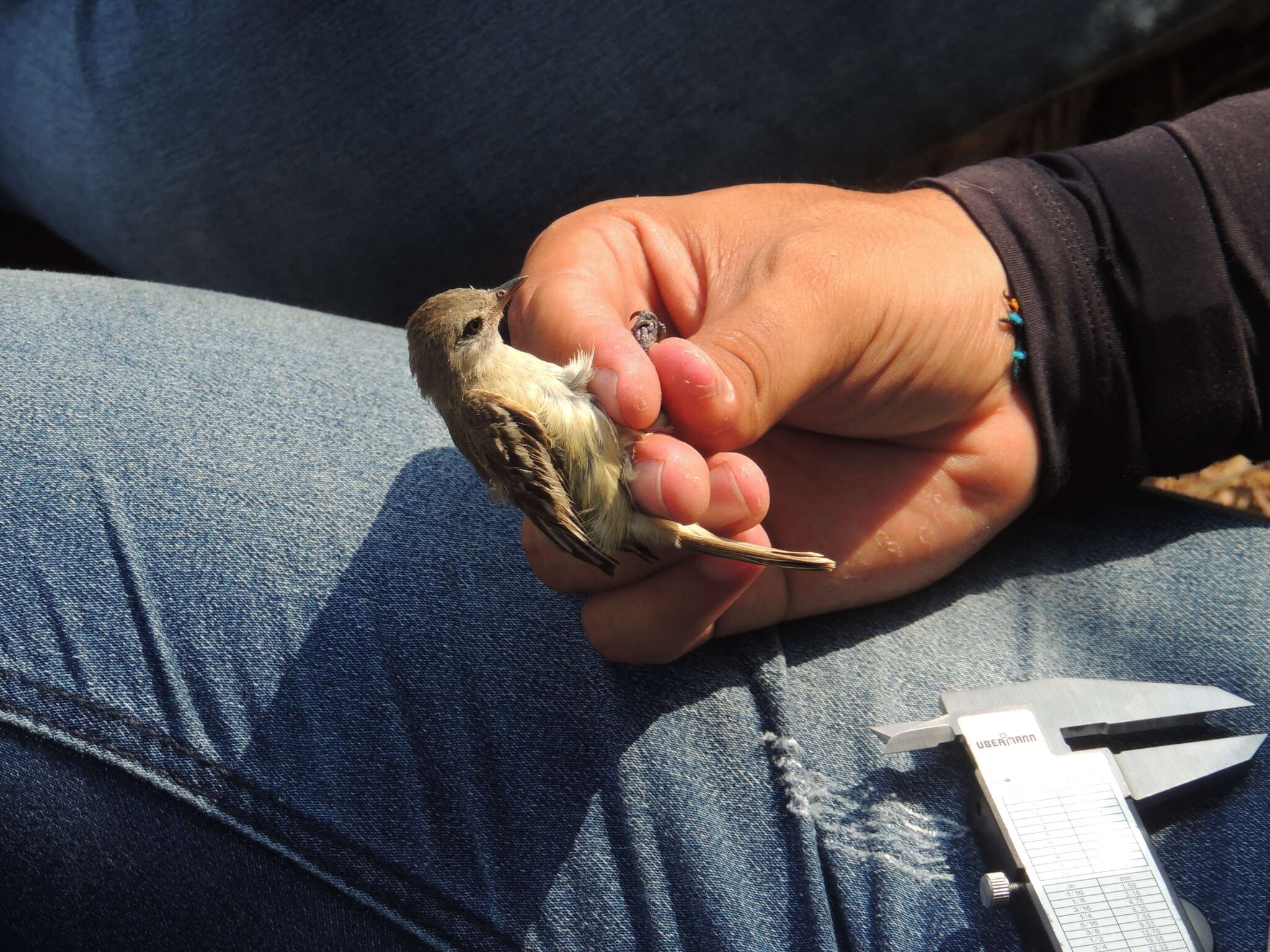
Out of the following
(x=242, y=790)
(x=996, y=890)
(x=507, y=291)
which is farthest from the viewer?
(x=507, y=291)

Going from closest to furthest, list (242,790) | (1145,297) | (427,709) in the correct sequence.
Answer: (242,790) → (427,709) → (1145,297)

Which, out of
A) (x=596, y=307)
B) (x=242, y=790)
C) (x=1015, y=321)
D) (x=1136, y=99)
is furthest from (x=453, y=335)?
(x=1136, y=99)

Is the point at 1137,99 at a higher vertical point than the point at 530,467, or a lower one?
higher

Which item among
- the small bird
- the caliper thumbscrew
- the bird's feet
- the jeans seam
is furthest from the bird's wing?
the caliper thumbscrew

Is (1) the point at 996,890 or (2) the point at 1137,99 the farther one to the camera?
(2) the point at 1137,99

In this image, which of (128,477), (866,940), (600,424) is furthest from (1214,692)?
(128,477)

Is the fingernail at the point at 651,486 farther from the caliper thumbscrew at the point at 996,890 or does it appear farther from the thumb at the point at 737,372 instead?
the caliper thumbscrew at the point at 996,890

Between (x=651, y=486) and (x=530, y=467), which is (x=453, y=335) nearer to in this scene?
(x=530, y=467)

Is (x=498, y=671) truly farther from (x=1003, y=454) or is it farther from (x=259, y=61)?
(x=259, y=61)
